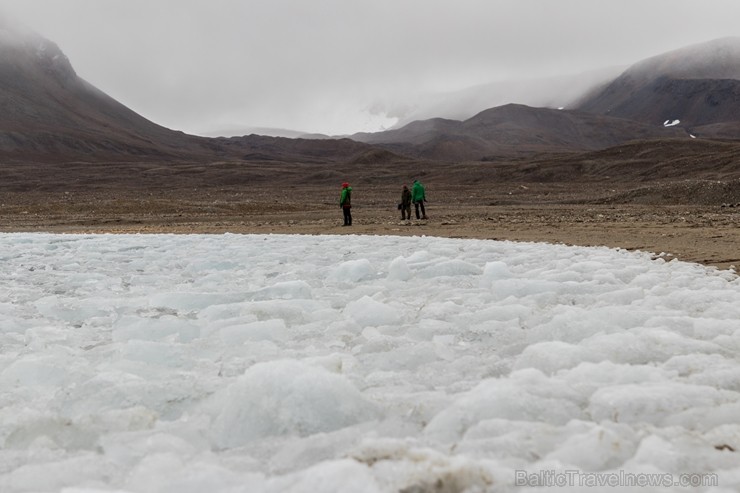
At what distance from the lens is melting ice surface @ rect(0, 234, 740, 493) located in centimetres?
235

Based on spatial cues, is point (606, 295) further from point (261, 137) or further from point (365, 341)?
point (261, 137)

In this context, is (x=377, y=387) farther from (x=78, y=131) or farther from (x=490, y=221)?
(x=78, y=131)

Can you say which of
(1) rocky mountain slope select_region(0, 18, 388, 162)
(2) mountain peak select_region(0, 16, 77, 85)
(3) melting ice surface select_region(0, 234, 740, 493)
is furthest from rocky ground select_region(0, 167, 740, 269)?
(2) mountain peak select_region(0, 16, 77, 85)

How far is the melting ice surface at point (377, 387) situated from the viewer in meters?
2.35

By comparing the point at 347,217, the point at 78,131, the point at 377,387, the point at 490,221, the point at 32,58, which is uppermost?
the point at 32,58

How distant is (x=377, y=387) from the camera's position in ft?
11.3

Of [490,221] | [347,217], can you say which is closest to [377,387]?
[490,221]

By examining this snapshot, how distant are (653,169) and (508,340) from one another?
183 ft

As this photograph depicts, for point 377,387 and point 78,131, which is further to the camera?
point 78,131

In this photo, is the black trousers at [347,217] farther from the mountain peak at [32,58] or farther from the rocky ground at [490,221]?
the mountain peak at [32,58]

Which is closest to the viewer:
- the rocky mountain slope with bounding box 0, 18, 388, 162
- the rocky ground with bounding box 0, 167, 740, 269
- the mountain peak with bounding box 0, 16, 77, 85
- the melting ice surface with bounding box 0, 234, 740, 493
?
the melting ice surface with bounding box 0, 234, 740, 493

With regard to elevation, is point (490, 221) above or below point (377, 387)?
below

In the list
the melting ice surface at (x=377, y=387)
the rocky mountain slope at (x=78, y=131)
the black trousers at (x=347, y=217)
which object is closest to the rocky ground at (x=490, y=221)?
the black trousers at (x=347, y=217)

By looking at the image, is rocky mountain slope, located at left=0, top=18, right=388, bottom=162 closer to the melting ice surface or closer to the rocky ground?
the rocky ground
